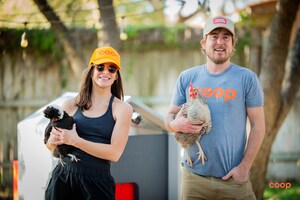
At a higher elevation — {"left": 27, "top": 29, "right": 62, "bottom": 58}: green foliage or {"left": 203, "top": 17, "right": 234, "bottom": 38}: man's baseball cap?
{"left": 27, "top": 29, "right": 62, "bottom": 58}: green foliage

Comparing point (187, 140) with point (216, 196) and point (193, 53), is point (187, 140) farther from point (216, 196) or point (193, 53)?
point (193, 53)

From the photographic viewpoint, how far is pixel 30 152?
3.92 m

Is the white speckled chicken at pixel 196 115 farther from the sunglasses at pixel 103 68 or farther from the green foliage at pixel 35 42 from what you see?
the green foliage at pixel 35 42

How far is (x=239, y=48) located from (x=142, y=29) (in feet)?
4.32

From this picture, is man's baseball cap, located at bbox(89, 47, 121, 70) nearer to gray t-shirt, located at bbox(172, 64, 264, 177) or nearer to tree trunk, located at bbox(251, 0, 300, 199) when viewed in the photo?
gray t-shirt, located at bbox(172, 64, 264, 177)

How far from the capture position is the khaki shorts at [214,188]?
9.10 feet

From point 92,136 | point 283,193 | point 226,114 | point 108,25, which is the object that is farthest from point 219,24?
point 283,193

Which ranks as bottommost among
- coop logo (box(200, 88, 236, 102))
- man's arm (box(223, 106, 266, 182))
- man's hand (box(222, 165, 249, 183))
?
man's hand (box(222, 165, 249, 183))

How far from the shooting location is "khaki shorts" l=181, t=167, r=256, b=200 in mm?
2773

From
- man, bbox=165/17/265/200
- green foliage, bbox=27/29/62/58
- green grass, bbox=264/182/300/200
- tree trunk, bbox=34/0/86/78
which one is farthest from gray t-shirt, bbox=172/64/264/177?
green foliage, bbox=27/29/62/58

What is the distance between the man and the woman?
13.2 inches

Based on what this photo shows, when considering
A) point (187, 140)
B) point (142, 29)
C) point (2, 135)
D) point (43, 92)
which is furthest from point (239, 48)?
point (187, 140)

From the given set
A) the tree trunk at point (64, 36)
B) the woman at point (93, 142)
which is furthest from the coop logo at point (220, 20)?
the tree trunk at point (64, 36)

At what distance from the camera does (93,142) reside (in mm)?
2684
